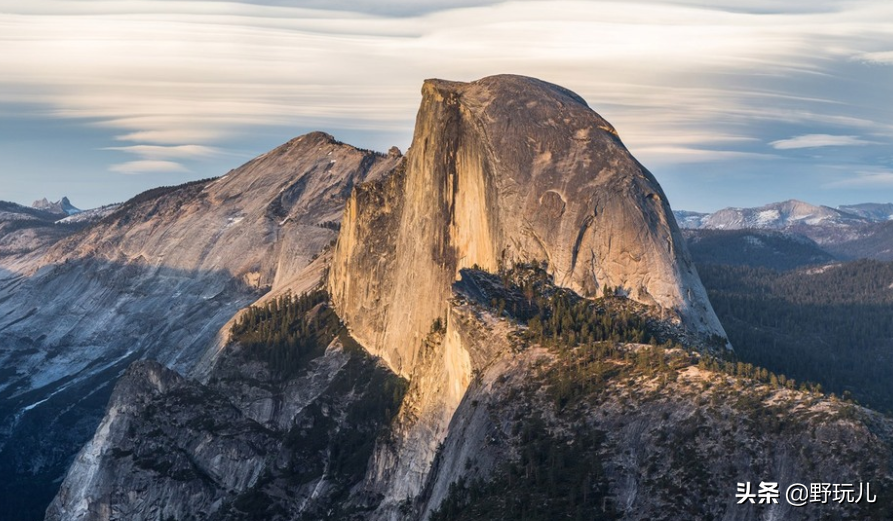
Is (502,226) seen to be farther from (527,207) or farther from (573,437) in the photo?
(573,437)

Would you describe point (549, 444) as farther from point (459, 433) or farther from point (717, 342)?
point (717, 342)

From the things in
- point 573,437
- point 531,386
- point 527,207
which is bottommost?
point 573,437

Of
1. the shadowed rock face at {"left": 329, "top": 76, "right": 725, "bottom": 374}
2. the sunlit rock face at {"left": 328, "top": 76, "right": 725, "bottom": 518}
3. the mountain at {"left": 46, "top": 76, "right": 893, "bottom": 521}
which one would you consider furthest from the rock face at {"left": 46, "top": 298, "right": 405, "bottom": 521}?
the shadowed rock face at {"left": 329, "top": 76, "right": 725, "bottom": 374}

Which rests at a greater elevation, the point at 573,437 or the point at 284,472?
the point at 573,437

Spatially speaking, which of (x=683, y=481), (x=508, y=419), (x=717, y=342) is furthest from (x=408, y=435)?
(x=683, y=481)

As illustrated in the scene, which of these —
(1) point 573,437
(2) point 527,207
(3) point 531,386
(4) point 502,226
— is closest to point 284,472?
(4) point 502,226
